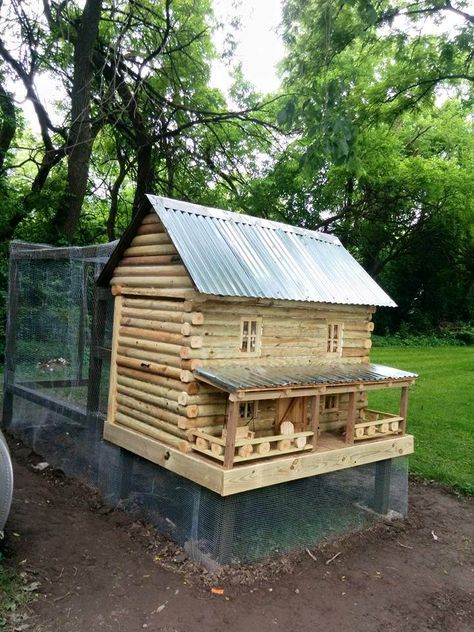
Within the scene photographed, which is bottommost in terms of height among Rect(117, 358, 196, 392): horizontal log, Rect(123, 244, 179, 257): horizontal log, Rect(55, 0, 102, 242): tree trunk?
Rect(117, 358, 196, 392): horizontal log

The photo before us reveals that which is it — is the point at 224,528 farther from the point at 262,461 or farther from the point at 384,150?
the point at 384,150

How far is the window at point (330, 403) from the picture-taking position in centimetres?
758

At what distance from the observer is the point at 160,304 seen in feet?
21.4

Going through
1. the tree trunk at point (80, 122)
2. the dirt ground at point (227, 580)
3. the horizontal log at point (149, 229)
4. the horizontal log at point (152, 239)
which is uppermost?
the tree trunk at point (80, 122)

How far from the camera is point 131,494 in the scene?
7.30 m

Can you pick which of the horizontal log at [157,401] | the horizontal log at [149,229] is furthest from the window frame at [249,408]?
the horizontal log at [149,229]

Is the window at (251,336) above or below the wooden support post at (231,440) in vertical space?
above

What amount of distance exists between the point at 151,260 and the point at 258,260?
57.1 inches

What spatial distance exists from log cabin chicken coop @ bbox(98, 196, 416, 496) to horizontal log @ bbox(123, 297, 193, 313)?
0.02m

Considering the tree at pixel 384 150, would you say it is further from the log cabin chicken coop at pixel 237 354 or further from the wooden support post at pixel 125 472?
the wooden support post at pixel 125 472

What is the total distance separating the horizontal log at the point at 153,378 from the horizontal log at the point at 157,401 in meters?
0.17

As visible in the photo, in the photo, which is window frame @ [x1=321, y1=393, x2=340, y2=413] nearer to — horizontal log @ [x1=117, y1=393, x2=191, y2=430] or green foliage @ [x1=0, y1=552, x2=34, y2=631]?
horizontal log @ [x1=117, y1=393, x2=191, y2=430]

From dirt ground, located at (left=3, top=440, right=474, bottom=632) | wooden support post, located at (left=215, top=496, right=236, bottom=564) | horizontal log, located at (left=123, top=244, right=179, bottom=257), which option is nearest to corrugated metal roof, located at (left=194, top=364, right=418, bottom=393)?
wooden support post, located at (left=215, top=496, right=236, bottom=564)

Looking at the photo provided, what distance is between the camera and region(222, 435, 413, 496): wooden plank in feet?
18.5
